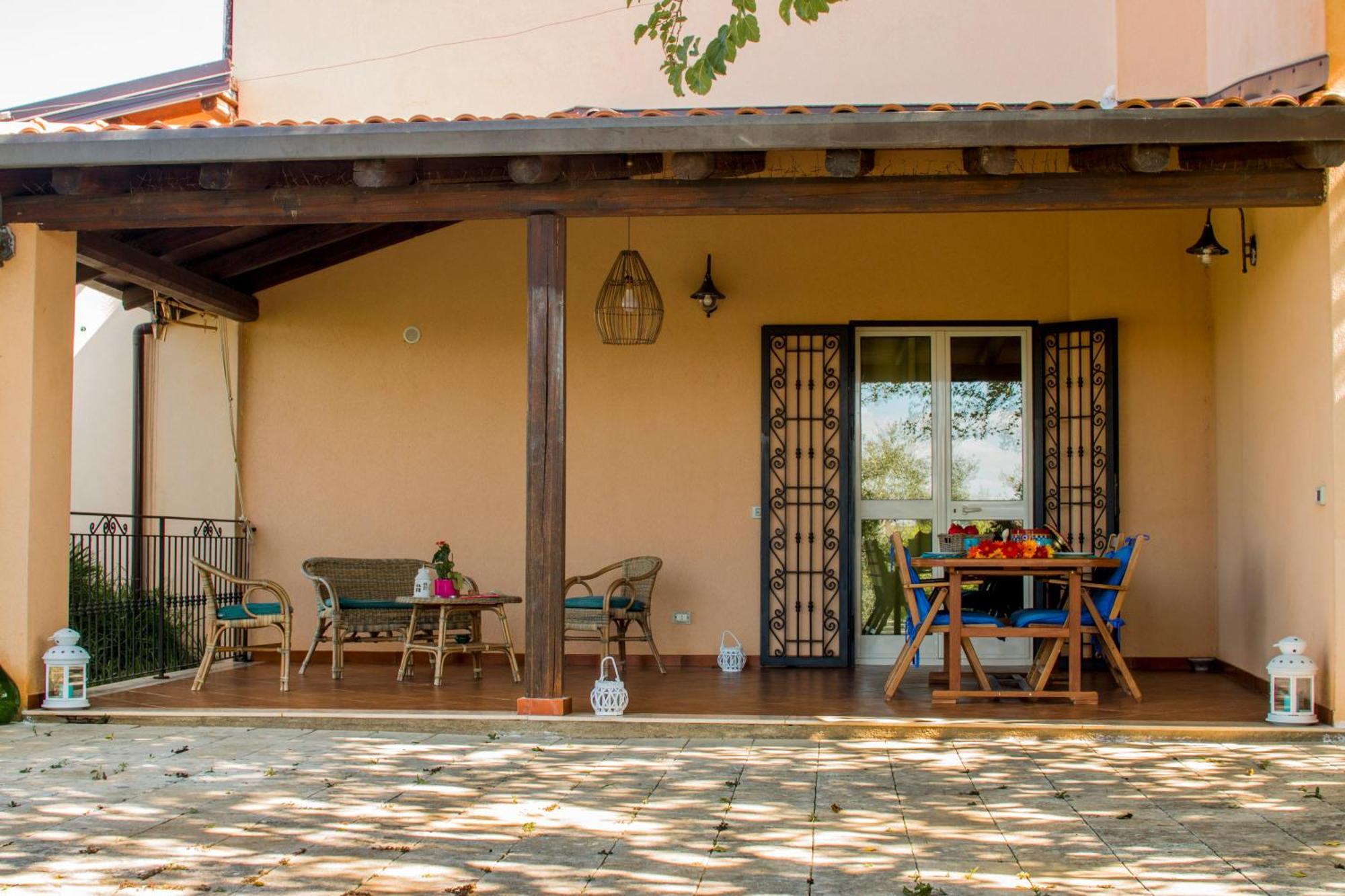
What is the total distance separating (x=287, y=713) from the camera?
22.0ft

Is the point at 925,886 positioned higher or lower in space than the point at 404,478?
lower

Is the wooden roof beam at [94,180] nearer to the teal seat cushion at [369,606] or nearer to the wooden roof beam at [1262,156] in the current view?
the teal seat cushion at [369,606]

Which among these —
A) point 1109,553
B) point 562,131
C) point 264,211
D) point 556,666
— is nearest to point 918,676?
point 1109,553

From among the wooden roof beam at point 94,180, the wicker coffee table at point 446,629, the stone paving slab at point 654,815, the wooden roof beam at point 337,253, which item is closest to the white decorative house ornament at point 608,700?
the stone paving slab at point 654,815

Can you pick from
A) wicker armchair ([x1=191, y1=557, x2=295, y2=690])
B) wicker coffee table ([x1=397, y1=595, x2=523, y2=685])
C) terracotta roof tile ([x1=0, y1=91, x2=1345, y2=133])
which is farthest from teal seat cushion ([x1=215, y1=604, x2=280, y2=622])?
terracotta roof tile ([x1=0, y1=91, x2=1345, y2=133])

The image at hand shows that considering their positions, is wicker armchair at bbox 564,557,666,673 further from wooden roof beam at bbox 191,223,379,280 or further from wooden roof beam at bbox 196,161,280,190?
wooden roof beam at bbox 196,161,280,190

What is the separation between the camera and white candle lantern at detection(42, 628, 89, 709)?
6.73 metres

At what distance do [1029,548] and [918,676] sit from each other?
1.62 m

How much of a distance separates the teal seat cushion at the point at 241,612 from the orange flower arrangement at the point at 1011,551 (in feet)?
12.9

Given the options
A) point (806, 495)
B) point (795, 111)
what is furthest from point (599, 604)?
point (795, 111)

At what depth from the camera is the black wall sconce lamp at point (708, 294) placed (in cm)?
916

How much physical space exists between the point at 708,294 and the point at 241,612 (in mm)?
3645

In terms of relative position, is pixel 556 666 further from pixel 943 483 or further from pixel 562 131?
pixel 943 483

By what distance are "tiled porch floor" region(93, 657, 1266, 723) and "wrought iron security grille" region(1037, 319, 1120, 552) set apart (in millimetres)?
1094
